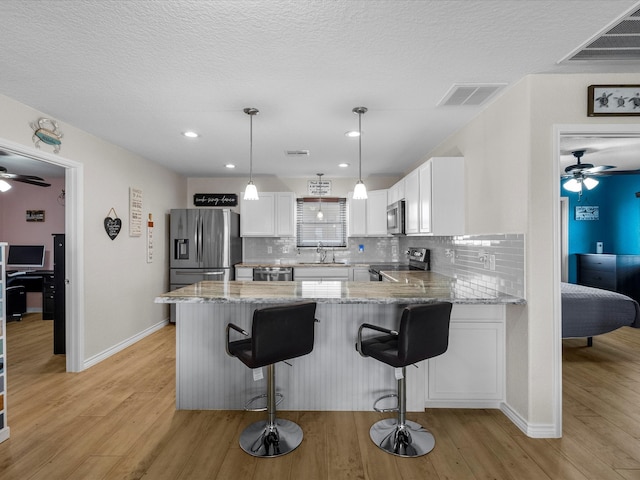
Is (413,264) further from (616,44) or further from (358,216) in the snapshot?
(616,44)

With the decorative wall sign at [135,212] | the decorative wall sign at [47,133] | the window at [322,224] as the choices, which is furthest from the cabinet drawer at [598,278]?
the decorative wall sign at [47,133]

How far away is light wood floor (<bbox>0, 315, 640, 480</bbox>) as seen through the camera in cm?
193

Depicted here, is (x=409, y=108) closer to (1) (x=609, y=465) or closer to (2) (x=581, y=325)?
(1) (x=609, y=465)

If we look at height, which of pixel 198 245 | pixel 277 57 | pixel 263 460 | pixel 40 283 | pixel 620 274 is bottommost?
pixel 263 460

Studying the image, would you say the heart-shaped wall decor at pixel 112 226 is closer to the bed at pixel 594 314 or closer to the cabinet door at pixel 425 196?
the cabinet door at pixel 425 196

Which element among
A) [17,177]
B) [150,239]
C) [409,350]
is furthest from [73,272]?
[409,350]

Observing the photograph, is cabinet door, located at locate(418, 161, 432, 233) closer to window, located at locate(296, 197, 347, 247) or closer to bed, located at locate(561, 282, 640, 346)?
bed, located at locate(561, 282, 640, 346)

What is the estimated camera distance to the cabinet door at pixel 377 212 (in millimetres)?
5496

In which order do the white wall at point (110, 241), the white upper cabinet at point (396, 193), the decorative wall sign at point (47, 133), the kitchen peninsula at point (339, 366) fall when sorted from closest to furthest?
the kitchen peninsula at point (339, 366) < the decorative wall sign at point (47, 133) < the white wall at point (110, 241) < the white upper cabinet at point (396, 193)

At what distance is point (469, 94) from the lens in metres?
2.58

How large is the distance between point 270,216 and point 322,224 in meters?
0.93

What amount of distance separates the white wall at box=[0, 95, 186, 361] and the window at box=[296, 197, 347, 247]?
2213 mm

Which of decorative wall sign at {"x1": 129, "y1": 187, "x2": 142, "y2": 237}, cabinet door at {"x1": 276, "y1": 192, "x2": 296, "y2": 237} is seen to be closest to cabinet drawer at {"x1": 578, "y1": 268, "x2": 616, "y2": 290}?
cabinet door at {"x1": 276, "y1": 192, "x2": 296, "y2": 237}

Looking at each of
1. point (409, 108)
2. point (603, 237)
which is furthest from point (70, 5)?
point (603, 237)
